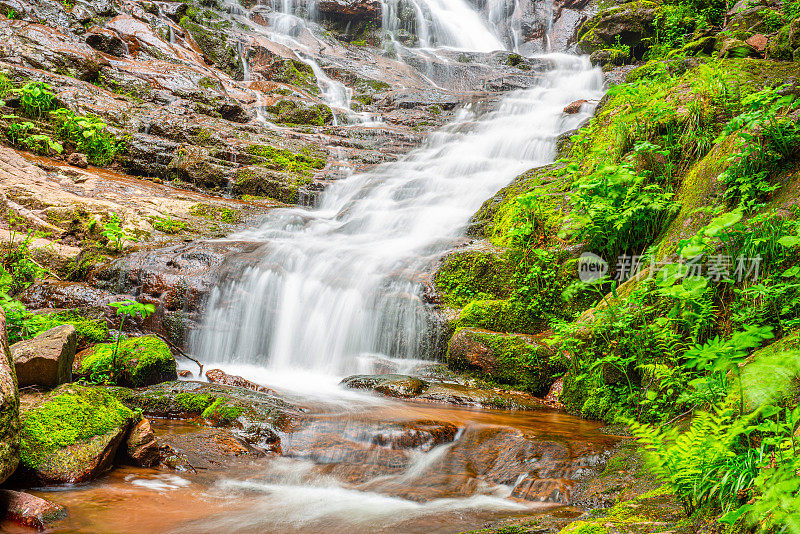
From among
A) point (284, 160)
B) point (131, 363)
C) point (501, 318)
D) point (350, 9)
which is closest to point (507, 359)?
point (501, 318)

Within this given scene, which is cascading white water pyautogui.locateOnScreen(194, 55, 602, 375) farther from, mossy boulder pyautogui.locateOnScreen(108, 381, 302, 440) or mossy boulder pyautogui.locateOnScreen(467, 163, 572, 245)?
mossy boulder pyautogui.locateOnScreen(108, 381, 302, 440)

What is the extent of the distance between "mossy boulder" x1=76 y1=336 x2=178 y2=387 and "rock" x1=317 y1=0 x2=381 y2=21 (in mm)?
23675

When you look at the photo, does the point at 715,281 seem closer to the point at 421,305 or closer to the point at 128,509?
the point at 421,305

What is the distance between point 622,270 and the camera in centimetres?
557

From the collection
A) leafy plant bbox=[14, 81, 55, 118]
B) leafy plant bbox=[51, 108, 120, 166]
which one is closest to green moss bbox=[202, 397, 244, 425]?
leafy plant bbox=[51, 108, 120, 166]

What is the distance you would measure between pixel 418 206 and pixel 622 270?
5774 millimetres

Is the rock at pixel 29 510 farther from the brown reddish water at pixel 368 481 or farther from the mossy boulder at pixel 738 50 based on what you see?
the mossy boulder at pixel 738 50

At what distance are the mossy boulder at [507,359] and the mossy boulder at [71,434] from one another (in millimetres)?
3726

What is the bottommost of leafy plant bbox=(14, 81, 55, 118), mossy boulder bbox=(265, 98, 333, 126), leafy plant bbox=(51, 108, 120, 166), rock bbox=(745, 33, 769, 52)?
leafy plant bbox=(51, 108, 120, 166)

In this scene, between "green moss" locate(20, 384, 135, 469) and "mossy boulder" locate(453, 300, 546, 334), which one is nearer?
"green moss" locate(20, 384, 135, 469)

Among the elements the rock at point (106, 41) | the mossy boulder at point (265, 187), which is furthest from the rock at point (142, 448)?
the rock at point (106, 41)

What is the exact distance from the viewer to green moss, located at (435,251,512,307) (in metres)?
6.80

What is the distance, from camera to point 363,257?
342 inches

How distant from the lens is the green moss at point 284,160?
42.1 feet
